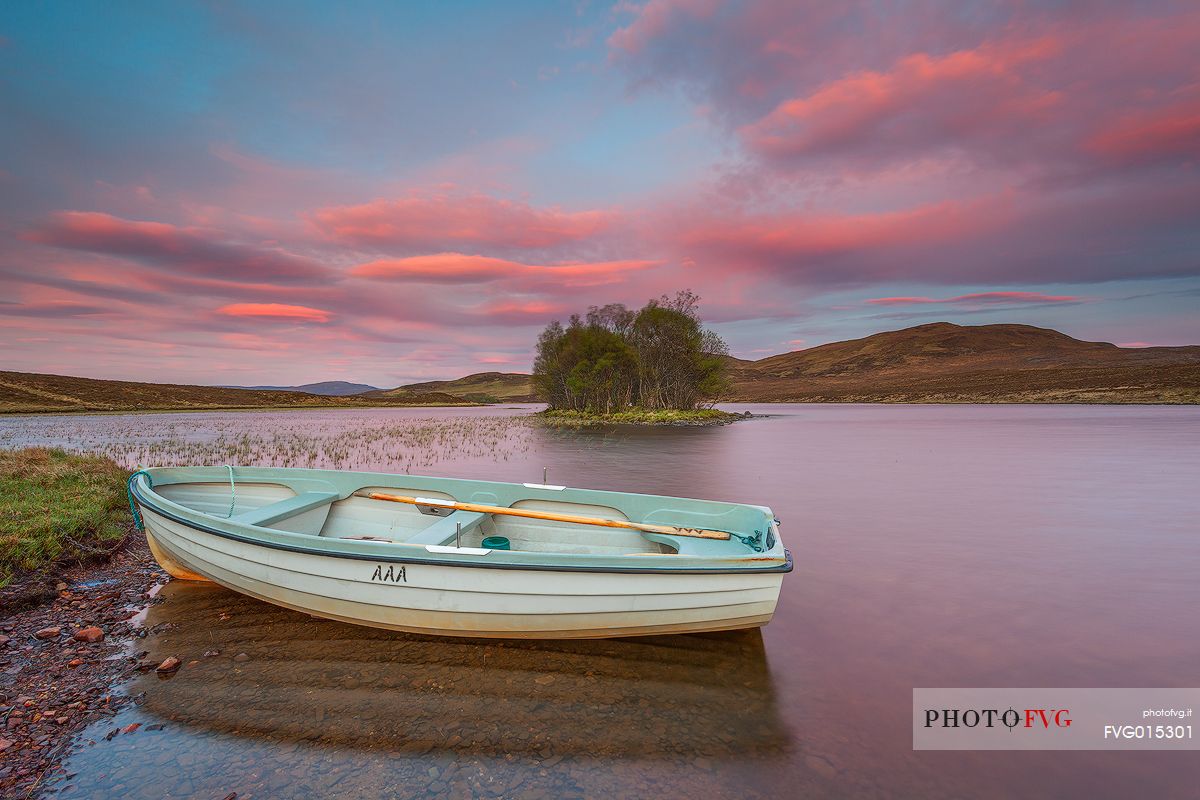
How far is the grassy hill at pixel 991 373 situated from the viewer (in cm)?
8225

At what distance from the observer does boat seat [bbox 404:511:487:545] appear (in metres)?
6.48

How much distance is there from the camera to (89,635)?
232 inches

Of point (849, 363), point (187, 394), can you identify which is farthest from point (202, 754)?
point (849, 363)

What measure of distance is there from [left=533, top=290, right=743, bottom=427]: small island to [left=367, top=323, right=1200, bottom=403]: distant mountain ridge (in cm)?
630

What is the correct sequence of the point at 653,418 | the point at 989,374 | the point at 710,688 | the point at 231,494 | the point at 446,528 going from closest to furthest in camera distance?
the point at 710,688 < the point at 446,528 < the point at 231,494 < the point at 653,418 < the point at 989,374

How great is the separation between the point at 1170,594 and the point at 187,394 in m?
129

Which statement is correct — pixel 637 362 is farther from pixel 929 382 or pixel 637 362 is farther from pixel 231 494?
pixel 929 382

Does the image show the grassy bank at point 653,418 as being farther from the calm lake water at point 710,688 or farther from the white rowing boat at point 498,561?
the white rowing boat at point 498,561

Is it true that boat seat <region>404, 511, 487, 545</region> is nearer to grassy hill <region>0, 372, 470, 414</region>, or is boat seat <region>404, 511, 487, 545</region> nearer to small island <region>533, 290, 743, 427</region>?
small island <region>533, 290, 743, 427</region>

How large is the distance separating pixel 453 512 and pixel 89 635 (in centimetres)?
425

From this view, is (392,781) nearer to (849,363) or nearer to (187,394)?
(187,394)

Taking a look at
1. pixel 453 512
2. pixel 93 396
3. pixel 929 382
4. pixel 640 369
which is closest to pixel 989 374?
pixel 929 382

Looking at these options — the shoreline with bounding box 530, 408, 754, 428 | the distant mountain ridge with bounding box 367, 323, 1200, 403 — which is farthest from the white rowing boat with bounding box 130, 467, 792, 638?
the distant mountain ridge with bounding box 367, 323, 1200, 403

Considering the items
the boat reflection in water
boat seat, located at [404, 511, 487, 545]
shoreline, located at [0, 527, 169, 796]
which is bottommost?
the boat reflection in water
